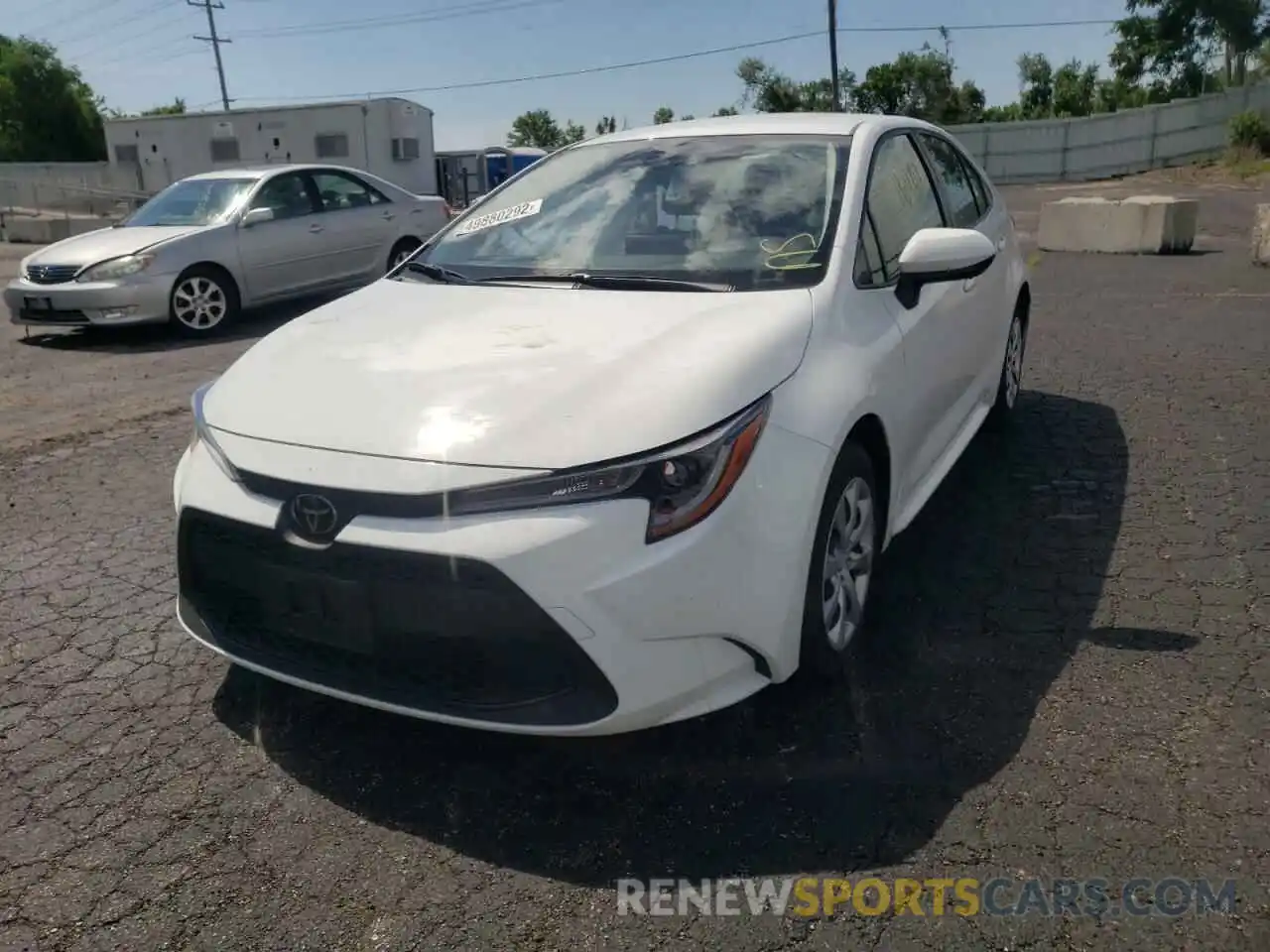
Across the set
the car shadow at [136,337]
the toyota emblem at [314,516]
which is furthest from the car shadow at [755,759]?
the car shadow at [136,337]

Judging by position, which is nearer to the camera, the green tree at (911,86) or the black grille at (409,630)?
the black grille at (409,630)

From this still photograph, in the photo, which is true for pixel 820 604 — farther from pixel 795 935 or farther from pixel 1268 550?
pixel 1268 550

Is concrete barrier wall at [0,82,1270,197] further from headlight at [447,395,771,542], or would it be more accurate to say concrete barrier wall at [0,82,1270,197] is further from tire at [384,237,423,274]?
headlight at [447,395,771,542]

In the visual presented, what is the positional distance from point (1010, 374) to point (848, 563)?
276 cm

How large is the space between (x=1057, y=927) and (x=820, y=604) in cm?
90

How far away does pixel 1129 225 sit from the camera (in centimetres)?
1243

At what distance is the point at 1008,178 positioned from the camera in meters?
36.1

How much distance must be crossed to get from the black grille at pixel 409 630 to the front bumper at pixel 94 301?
6.94 metres

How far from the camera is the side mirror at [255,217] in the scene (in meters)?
9.30

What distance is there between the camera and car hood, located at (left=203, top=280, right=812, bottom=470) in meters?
2.33

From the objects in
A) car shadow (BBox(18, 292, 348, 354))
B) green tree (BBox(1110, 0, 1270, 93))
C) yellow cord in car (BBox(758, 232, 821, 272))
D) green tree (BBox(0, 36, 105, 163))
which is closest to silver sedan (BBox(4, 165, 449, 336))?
Answer: car shadow (BBox(18, 292, 348, 354))

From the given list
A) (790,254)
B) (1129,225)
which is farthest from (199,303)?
(1129,225)

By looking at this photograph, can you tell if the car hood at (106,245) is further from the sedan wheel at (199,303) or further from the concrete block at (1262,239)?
the concrete block at (1262,239)

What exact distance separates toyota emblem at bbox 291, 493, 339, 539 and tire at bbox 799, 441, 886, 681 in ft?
3.77
